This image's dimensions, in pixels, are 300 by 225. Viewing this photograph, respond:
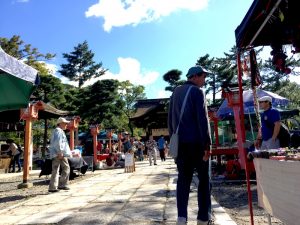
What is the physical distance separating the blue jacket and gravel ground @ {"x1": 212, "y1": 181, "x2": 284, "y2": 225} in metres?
1.36

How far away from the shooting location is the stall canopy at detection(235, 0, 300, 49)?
3461mm

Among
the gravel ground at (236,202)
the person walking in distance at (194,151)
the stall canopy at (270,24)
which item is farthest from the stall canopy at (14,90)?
the stall canopy at (270,24)

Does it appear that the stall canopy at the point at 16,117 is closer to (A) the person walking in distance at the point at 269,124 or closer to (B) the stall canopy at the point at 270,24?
(A) the person walking in distance at the point at 269,124

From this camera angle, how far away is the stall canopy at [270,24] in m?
3.46

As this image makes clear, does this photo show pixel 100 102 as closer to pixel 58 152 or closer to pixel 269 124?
pixel 58 152

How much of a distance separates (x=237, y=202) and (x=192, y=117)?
267 cm

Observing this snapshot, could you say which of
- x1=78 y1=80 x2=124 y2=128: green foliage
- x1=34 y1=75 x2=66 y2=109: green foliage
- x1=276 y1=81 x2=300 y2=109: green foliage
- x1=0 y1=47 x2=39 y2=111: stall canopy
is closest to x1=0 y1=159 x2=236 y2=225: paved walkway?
x1=0 y1=47 x2=39 y2=111: stall canopy

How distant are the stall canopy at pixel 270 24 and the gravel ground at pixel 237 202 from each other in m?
2.20

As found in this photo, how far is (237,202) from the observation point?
5836 mm

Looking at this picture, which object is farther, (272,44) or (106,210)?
(106,210)

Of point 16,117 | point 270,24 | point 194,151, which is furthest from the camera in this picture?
point 16,117

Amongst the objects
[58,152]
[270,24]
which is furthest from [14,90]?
[270,24]

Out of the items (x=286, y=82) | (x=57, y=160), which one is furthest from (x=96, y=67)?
(x=57, y=160)

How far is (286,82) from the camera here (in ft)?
99.4
